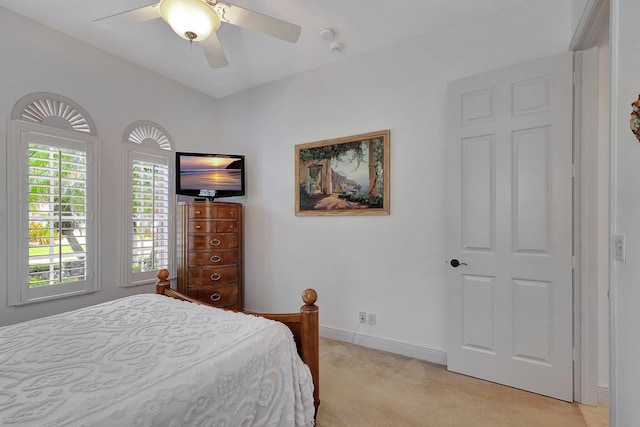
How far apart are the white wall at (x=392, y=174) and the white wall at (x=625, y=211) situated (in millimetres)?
1195

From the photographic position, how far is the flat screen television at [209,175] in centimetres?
350

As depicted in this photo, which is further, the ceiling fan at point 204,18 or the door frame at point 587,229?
the door frame at point 587,229

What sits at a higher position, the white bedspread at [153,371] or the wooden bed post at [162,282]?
the wooden bed post at [162,282]

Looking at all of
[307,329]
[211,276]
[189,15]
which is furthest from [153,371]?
[211,276]

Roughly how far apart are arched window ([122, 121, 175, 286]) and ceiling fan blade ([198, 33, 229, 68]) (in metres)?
1.59

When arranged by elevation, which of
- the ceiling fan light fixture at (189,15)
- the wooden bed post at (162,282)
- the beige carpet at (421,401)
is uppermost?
the ceiling fan light fixture at (189,15)

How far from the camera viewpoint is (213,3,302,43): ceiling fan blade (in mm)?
1813

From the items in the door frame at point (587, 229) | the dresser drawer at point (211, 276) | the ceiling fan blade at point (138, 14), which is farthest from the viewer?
the dresser drawer at point (211, 276)

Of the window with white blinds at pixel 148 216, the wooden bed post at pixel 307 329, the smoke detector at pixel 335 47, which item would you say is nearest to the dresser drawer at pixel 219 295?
the window with white blinds at pixel 148 216

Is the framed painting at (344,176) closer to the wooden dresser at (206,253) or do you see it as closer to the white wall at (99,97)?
the wooden dresser at (206,253)

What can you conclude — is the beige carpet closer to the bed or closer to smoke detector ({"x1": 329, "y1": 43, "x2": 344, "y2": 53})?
the bed

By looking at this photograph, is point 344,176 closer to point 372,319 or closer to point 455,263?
point 455,263

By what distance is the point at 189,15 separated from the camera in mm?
1622

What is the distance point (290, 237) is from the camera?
11.4 feet
